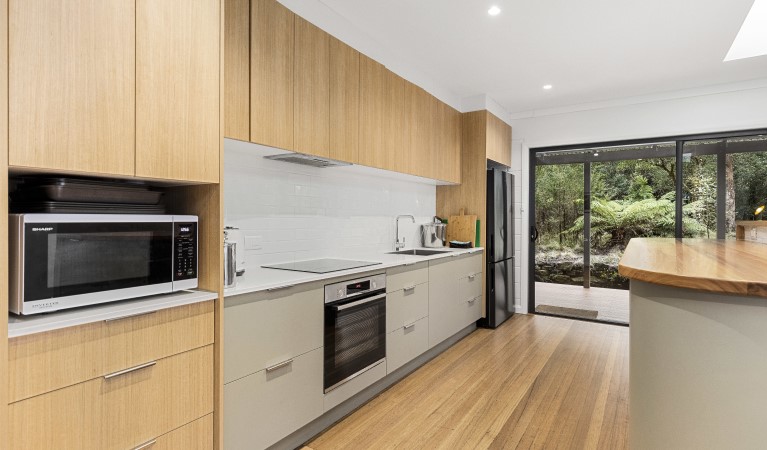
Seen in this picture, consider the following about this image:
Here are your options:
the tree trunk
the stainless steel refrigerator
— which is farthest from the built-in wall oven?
the tree trunk

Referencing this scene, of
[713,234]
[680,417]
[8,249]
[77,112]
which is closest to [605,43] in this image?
[713,234]

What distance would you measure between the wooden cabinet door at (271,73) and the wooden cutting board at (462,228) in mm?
2611

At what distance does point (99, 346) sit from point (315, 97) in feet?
5.64

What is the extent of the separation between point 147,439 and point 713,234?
5.20 m

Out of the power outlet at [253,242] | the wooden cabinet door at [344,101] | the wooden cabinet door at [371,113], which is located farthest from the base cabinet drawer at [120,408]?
the wooden cabinet door at [371,113]

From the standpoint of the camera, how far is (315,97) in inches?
95.5

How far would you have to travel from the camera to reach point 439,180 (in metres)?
4.07

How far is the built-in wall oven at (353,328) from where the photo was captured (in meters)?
2.25

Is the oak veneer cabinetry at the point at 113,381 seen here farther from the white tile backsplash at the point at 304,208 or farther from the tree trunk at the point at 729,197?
the tree trunk at the point at 729,197

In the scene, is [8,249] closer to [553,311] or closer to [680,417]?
[680,417]

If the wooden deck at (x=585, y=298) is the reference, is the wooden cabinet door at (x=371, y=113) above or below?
above

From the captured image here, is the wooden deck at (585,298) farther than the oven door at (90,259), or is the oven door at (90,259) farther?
the wooden deck at (585,298)

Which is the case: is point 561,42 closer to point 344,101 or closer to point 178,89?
point 344,101

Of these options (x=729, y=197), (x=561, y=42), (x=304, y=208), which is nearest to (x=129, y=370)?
(x=304, y=208)
